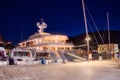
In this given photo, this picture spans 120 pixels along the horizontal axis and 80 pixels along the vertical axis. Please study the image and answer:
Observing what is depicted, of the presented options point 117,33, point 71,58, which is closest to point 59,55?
point 71,58

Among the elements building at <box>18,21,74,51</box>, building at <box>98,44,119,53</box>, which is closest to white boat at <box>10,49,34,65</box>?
building at <box>18,21,74,51</box>

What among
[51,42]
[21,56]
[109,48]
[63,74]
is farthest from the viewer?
[51,42]

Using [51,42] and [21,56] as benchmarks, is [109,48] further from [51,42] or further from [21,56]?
[21,56]

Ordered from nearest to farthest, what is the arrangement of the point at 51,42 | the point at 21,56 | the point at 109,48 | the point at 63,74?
the point at 63,74 → the point at 21,56 → the point at 109,48 → the point at 51,42

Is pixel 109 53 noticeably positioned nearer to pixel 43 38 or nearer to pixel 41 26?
pixel 43 38

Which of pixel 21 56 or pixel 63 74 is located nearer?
pixel 63 74

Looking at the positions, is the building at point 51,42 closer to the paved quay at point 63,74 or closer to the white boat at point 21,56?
the white boat at point 21,56

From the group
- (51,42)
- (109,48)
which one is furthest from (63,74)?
(51,42)

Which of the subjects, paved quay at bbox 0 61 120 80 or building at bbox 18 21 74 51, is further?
building at bbox 18 21 74 51

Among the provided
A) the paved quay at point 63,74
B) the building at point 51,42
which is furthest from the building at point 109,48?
the paved quay at point 63,74

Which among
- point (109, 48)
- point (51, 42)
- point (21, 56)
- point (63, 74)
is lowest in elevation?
point (63, 74)

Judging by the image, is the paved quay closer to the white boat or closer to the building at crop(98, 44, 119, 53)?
the white boat

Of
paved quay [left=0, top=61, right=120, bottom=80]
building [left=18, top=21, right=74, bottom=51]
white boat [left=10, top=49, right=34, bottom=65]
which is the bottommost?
paved quay [left=0, top=61, right=120, bottom=80]

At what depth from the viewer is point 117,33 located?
131 m
